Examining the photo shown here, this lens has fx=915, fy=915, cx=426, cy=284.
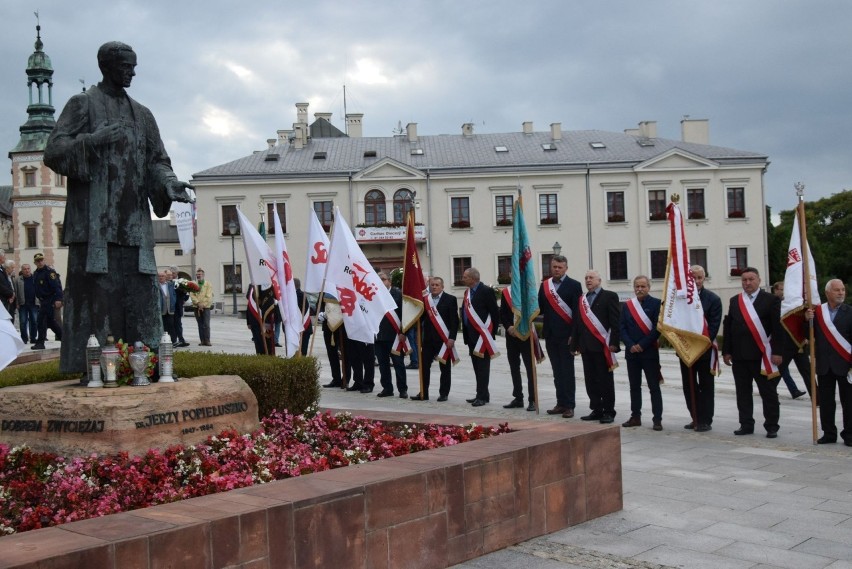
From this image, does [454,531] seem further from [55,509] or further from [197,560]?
[55,509]

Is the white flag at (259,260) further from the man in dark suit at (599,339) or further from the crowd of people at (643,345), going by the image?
the man in dark suit at (599,339)

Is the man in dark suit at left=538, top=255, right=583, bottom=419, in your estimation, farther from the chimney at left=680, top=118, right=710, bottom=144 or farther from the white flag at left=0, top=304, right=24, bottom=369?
the chimney at left=680, top=118, right=710, bottom=144

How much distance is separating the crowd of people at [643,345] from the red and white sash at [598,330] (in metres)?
0.01

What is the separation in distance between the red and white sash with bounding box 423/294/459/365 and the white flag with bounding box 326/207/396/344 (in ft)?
2.87

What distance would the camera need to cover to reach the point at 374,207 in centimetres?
5331

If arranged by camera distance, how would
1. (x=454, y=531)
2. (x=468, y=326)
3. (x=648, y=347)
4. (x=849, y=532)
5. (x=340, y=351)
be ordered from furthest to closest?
(x=340, y=351), (x=468, y=326), (x=648, y=347), (x=849, y=532), (x=454, y=531)

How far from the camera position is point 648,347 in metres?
10.7

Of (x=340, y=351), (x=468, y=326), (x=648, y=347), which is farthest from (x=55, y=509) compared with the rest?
(x=340, y=351)

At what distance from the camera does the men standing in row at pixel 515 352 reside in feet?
38.7

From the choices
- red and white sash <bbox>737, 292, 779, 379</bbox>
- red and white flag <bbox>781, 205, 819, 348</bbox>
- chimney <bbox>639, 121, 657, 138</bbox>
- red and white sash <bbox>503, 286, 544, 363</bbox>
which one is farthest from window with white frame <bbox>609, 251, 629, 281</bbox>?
red and white flag <bbox>781, 205, 819, 348</bbox>

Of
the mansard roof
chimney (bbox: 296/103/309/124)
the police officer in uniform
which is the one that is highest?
chimney (bbox: 296/103/309/124)

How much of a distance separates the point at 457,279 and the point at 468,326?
41.4 meters

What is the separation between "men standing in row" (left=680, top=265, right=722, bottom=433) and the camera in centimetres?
1030

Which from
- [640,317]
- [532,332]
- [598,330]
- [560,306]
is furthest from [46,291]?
[640,317]
